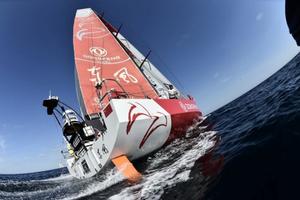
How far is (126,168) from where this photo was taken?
822 cm

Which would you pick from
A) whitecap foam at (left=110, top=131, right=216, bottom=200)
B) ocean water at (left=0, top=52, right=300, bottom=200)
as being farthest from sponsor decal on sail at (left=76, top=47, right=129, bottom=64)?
whitecap foam at (left=110, top=131, right=216, bottom=200)

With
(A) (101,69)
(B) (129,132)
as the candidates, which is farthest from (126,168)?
(A) (101,69)

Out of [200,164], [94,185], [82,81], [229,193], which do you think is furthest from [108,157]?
[82,81]

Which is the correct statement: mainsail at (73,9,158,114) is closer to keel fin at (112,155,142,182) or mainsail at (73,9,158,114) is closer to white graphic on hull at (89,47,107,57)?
white graphic on hull at (89,47,107,57)

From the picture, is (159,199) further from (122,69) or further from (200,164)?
(122,69)

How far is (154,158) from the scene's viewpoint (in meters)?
10.0

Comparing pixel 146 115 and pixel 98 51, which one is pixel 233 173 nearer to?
pixel 146 115

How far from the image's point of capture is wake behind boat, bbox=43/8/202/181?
863 centimetres

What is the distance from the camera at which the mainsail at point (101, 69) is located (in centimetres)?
1545

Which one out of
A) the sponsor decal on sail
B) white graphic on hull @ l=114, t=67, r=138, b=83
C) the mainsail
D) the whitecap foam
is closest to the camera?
the whitecap foam

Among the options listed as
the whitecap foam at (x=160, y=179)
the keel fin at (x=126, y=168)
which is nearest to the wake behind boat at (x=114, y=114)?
the keel fin at (x=126, y=168)

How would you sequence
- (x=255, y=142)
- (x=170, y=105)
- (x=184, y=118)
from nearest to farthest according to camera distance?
1. (x=255, y=142)
2. (x=170, y=105)
3. (x=184, y=118)

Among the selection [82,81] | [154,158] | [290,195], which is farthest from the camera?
[82,81]

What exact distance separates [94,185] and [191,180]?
440 centimetres
